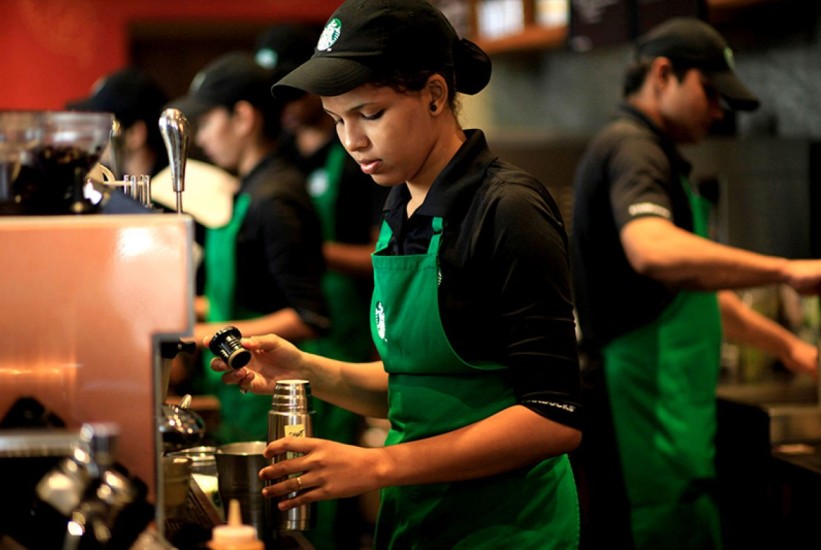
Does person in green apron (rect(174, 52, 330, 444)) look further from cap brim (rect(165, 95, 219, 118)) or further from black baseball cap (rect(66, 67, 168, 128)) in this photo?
black baseball cap (rect(66, 67, 168, 128))

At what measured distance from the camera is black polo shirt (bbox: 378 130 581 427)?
69.2 inches

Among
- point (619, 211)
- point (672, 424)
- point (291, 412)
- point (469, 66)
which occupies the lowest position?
point (672, 424)

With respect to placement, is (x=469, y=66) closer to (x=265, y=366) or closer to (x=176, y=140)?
(x=176, y=140)

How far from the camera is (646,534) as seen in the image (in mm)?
3029

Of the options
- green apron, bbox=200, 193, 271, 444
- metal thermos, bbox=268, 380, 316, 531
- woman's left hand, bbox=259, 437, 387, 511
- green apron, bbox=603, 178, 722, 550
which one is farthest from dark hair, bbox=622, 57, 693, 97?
woman's left hand, bbox=259, 437, 387, 511

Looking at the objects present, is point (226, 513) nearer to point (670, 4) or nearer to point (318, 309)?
point (318, 309)

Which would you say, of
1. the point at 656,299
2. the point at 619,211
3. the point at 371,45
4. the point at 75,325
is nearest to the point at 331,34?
the point at 371,45

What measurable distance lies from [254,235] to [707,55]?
1277 millimetres

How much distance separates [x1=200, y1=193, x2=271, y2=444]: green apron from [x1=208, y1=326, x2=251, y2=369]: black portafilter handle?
1412 mm

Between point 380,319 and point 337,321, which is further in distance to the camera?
point 337,321

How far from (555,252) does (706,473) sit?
144cm

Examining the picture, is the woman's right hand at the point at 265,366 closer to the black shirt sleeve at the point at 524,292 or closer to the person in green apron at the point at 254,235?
the black shirt sleeve at the point at 524,292

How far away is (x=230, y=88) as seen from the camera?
355 centimetres

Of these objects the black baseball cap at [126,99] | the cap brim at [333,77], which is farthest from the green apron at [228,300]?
the cap brim at [333,77]
